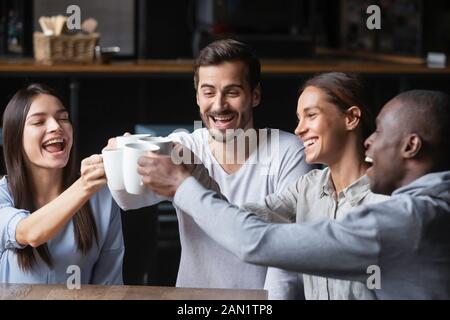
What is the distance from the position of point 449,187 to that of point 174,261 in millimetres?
431

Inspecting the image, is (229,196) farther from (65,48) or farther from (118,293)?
(65,48)

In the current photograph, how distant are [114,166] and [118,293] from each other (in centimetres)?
20

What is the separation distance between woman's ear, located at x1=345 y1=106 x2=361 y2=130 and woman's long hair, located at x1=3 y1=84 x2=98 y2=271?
37cm

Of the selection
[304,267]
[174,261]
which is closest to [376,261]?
[304,267]

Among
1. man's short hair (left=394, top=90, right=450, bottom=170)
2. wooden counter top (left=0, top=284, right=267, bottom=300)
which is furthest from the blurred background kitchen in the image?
man's short hair (left=394, top=90, right=450, bottom=170)

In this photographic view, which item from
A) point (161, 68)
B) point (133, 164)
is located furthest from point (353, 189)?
point (161, 68)

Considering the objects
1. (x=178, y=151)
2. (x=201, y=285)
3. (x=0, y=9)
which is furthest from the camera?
(x=0, y=9)

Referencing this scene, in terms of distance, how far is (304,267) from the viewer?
1.01 m

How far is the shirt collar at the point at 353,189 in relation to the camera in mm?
1155

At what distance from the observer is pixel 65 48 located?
2.88 m

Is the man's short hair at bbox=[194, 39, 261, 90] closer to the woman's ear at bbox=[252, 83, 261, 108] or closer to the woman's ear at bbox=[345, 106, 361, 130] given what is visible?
the woman's ear at bbox=[252, 83, 261, 108]

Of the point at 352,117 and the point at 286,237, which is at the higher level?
the point at 352,117
